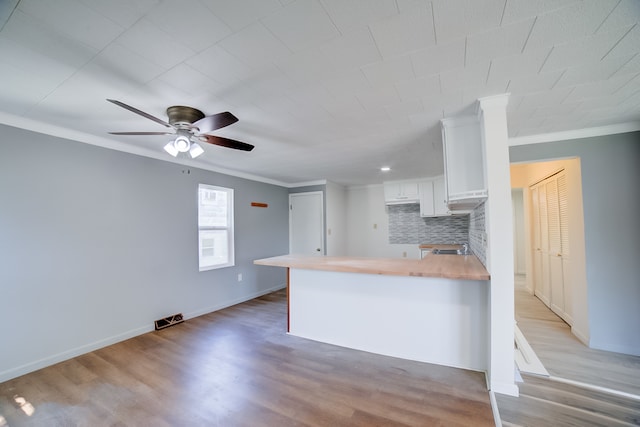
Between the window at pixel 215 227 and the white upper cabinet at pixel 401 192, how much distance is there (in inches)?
124

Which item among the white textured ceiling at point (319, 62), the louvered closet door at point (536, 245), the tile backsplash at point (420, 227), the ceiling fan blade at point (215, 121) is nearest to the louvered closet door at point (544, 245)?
the louvered closet door at point (536, 245)

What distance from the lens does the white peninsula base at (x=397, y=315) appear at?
2.23m

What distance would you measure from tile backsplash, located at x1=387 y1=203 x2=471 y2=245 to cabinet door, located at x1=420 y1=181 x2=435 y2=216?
16.5 inches

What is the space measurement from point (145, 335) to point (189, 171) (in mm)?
2198

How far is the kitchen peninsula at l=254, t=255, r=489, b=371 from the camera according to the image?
2203 mm

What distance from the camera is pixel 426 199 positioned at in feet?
16.4

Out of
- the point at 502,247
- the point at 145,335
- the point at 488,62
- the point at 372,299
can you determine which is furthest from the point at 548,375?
the point at 145,335

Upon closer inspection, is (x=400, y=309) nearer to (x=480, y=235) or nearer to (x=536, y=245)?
(x=480, y=235)

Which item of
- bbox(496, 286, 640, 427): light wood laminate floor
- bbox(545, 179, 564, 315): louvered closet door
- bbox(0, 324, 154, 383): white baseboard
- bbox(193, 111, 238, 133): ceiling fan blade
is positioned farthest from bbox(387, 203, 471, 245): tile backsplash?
bbox(0, 324, 154, 383): white baseboard

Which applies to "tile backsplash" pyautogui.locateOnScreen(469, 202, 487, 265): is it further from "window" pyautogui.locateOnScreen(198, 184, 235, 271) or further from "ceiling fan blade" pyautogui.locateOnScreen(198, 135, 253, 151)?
"window" pyautogui.locateOnScreen(198, 184, 235, 271)

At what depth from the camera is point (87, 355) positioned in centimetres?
256

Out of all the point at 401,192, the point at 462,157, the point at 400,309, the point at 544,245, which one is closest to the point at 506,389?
the point at 400,309

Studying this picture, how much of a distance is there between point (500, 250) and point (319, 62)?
1.82m

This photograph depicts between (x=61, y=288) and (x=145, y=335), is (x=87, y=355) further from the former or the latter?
(x=61, y=288)
